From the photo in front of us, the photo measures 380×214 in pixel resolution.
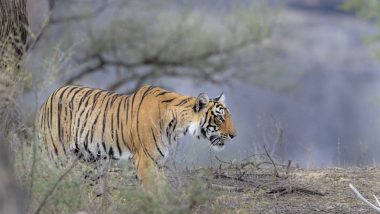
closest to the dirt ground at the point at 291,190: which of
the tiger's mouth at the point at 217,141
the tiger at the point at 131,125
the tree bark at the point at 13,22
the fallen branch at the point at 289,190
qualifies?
the fallen branch at the point at 289,190

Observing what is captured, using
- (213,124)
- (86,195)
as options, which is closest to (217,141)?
(213,124)

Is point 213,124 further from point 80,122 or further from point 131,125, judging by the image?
point 80,122

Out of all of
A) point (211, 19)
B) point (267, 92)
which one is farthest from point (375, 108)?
point (211, 19)

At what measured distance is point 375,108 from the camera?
75.1 ft

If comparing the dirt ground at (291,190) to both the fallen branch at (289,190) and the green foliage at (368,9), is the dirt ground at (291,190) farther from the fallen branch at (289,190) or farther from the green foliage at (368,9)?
the green foliage at (368,9)

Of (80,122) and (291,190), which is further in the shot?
(80,122)

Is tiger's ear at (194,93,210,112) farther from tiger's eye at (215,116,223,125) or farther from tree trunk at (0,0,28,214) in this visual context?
tree trunk at (0,0,28,214)

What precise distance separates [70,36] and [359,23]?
465 inches

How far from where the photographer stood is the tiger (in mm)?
9023

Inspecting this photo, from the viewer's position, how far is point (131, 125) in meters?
9.12

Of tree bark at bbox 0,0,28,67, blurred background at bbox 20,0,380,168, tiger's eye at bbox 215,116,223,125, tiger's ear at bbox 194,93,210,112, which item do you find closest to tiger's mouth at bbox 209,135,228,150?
tiger's eye at bbox 215,116,223,125

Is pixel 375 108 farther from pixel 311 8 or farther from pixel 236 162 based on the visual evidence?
pixel 236 162

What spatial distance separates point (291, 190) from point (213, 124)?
0.91 meters

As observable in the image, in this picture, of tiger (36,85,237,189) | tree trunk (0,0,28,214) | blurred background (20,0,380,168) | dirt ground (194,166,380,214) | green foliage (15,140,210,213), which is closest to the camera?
tree trunk (0,0,28,214)
